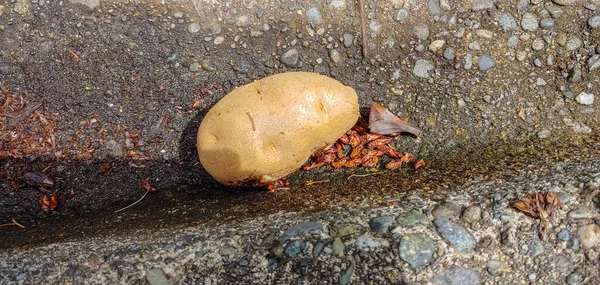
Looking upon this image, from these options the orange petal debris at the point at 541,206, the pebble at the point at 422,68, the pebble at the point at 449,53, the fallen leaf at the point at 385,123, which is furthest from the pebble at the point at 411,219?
the pebble at the point at 449,53

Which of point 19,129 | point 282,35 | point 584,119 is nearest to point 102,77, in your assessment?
point 19,129

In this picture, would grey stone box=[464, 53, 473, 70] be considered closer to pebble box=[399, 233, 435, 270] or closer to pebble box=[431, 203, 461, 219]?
pebble box=[431, 203, 461, 219]

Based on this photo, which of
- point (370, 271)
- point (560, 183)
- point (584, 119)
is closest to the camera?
point (370, 271)

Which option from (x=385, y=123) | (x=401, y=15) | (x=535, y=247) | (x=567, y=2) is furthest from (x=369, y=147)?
(x=567, y=2)

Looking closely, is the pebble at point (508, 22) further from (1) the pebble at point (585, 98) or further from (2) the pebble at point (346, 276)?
(2) the pebble at point (346, 276)

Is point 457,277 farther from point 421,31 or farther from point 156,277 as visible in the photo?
point 421,31

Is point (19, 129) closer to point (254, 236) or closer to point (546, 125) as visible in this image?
point (254, 236)

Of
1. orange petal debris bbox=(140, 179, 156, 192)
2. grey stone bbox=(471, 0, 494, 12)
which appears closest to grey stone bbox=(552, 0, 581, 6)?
grey stone bbox=(471, 0, 494, 12)

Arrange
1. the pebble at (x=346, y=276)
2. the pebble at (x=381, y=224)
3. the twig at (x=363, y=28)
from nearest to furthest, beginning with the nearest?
the pebble at (x=346, y=276) → the pebble at (x=381, y=224) → the twig at (x=363, y=28)
